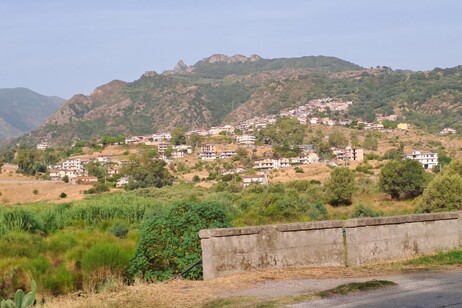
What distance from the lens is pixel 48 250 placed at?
696 inches

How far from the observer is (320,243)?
1184 cm

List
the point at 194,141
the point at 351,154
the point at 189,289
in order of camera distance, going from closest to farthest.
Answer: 1. the point at 189,289
2. the point at 351,154
3. the point at 194,141

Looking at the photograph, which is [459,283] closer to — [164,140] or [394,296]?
[394,296]

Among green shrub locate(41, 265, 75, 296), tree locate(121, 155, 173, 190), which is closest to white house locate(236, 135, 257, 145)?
tree locate(121, 155, 173, 190)

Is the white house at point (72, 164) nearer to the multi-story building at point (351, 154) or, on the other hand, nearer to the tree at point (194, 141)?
the tree at point (194, 141)

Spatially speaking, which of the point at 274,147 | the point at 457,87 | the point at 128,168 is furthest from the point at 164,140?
the point at 457,87

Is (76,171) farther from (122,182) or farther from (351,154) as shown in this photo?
(351,154)

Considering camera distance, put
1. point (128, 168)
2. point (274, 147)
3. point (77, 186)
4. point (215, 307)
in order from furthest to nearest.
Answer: point (274, 147), point (128, 168), point (77, 186), point (215, 307)

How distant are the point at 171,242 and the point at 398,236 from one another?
449 centimetres

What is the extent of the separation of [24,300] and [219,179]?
8983 centimetres

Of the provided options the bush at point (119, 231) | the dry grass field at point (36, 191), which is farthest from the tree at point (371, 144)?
the bush at point (119, 231)

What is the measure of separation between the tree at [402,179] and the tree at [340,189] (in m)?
3.72

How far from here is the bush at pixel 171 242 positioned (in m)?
11.7

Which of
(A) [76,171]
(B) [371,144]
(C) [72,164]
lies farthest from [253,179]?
(C) [72,164]
